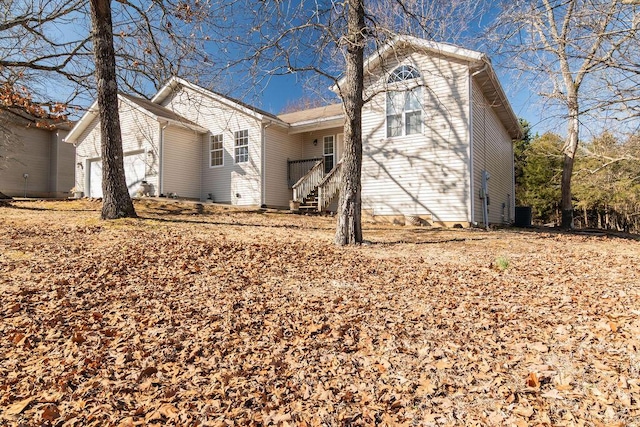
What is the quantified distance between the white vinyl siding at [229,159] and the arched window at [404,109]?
554cm

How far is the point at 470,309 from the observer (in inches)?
162

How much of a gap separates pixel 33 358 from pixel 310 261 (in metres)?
3.76

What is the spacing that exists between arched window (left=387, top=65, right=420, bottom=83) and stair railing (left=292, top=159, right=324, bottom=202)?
436 centimetres

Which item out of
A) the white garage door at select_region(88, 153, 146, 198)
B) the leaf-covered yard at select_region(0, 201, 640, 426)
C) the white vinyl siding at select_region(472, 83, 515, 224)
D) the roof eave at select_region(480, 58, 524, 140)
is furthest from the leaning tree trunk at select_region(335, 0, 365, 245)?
the white garage door at select_region(88, 153, 146, 198)

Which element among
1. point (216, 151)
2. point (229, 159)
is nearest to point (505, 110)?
point (229, 159)

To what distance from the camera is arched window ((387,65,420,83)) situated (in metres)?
12.2

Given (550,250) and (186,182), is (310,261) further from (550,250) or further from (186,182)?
(186,182)

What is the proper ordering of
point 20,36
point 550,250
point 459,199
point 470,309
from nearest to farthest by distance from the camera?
1. point 470,309
2. point 550,250
3. point 20,36
4. point 459,199

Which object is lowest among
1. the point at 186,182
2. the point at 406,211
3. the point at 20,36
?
the point at 406,211

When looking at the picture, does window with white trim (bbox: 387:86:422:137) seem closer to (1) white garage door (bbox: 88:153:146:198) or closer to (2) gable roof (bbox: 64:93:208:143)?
(2) gable roof (bbox: 64:93:208:143)

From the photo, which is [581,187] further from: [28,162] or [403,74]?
[28,162]

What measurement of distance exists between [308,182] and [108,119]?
25.4 feet

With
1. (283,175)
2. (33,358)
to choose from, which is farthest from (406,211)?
(33,358)

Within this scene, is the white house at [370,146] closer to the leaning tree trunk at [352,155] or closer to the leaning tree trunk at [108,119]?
the leaning tree trunk at [352,155]
